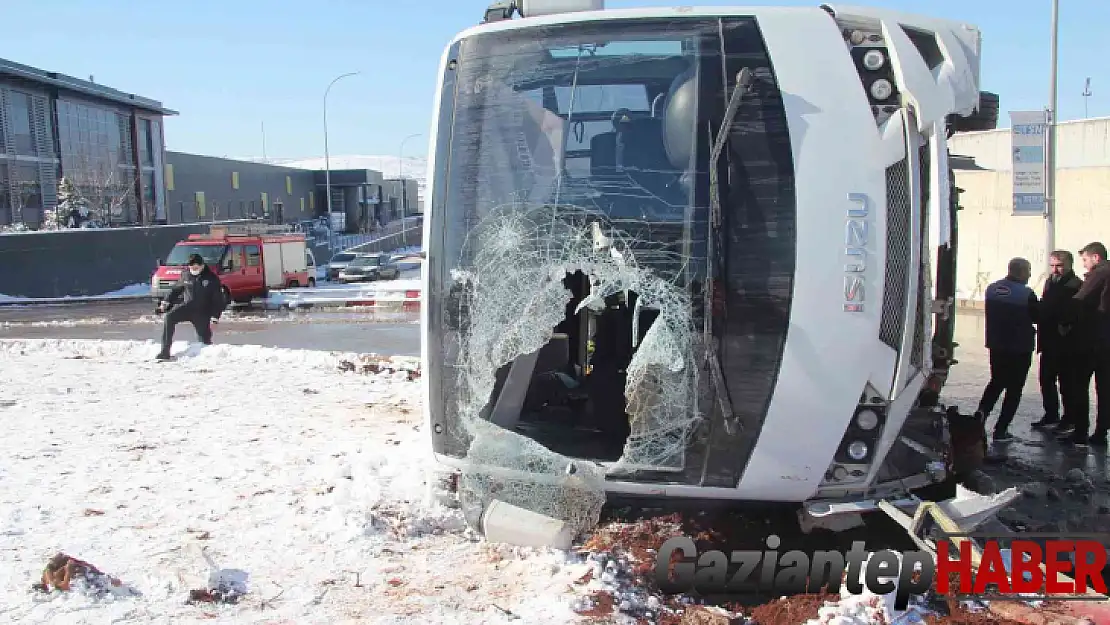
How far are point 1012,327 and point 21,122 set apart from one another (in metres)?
44.0

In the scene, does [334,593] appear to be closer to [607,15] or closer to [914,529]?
[914,529]

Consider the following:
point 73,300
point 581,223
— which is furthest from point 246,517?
point 73,300

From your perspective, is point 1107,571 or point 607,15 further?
point 1107,571

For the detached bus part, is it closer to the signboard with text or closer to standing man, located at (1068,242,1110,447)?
standing man, located at (1068,242,1110,447)

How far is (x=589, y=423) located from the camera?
4828 millimetres

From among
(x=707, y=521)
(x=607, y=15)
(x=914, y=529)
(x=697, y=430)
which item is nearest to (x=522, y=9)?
(x=607, y=15)

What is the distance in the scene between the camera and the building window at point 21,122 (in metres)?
38.1

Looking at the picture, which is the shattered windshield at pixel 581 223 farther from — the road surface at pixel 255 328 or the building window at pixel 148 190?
the building window at pixel 148 190

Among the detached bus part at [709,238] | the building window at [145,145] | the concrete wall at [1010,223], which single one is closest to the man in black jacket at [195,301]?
the detached bus part at [709,238]

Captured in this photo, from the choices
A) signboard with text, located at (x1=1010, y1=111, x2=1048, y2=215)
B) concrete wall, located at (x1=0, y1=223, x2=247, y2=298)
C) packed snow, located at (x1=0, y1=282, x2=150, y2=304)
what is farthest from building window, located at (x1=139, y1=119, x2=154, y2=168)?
signboard with text, located at (x1=1010, y1=111, x2=1048, y2=215)

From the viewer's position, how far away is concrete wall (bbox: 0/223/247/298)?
27000 millimetres

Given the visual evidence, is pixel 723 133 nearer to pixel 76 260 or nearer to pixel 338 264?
pixel 76 260

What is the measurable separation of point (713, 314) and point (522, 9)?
2240 mm

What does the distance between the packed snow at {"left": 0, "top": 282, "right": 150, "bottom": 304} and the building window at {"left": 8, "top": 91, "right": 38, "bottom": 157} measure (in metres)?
13.4
